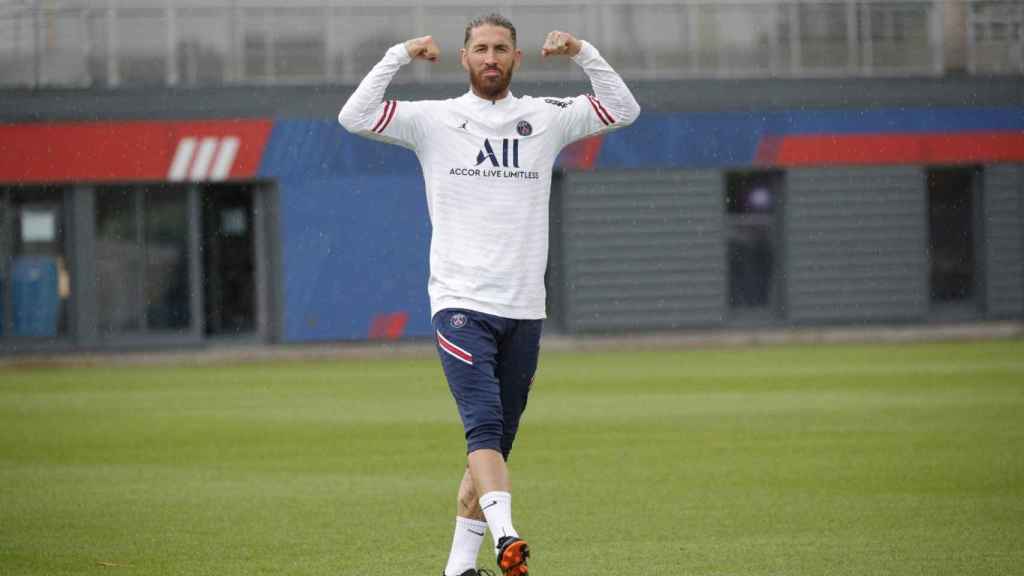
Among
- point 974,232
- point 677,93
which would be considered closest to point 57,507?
point 677,93

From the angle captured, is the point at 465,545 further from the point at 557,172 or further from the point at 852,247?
the point at 852,247

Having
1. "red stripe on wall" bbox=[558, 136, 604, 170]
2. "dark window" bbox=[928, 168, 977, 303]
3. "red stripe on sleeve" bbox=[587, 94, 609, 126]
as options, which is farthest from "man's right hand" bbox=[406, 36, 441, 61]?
"dark window" bbox=[928, 168, 977, 303]

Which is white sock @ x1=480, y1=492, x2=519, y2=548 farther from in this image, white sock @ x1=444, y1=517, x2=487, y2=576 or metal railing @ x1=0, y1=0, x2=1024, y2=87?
metal railing @ x1=0, y1=0, x2=1024, y2=87

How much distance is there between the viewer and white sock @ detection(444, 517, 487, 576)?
24.9 ft

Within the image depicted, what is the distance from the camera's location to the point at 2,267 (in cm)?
3403

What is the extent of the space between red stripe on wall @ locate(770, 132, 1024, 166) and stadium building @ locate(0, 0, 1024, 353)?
47 millimetres

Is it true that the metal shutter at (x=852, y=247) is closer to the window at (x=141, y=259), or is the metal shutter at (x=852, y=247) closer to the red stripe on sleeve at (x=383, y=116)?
the window at (x=141, y=259)

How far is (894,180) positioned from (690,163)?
4369 mm

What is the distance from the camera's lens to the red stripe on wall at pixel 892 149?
36500 millimetres

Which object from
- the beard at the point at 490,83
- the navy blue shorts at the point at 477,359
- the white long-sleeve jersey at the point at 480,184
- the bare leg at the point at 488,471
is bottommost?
the bare leg at the point at 488,471

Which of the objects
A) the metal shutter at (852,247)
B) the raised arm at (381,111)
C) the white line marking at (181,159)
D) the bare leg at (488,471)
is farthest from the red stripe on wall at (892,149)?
the bare leg at (488,471)

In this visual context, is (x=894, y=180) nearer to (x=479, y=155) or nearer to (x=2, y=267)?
(x=2, y=267)

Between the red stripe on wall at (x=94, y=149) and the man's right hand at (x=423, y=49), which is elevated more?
the red stripe on wall at (x=94, y=149)

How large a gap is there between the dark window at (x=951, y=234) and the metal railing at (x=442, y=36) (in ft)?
8.63
